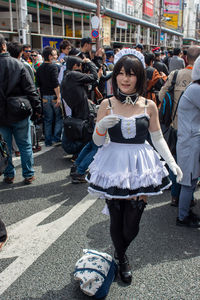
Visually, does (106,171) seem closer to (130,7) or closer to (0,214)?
(0,214)

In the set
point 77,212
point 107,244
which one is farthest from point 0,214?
point 107,244

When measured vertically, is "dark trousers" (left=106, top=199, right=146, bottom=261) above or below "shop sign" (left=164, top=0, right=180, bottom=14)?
below

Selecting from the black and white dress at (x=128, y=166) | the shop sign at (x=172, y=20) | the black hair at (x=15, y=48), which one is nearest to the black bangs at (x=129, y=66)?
the black and white dress at (x=128, y=166)

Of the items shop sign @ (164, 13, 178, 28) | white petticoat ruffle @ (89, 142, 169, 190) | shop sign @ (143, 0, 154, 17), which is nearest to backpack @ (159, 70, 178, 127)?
white petticoat ruffle @ (89, 142, 169, 190)

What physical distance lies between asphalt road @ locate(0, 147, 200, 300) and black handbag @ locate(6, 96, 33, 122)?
100 centimetres

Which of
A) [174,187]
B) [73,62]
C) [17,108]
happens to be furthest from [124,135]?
[73,62]

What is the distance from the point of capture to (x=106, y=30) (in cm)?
2194

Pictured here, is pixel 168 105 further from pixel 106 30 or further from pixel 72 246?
pixel 106 30

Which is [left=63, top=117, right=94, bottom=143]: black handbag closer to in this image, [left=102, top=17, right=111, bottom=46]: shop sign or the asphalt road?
the asphalt road

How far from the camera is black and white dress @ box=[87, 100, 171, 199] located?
2107 mm

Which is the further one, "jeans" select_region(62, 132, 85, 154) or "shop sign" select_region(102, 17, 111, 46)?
"shop sign" select_region(102, 17, 111, 46)

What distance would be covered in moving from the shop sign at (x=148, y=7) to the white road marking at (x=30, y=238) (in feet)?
107

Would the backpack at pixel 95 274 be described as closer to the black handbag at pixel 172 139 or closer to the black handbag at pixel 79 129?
the black handbag at pixel 172 139

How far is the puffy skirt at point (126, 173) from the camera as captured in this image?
6.89 ft
